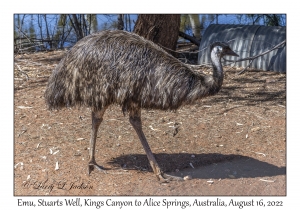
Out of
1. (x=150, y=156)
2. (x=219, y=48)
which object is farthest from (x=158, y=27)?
(x=150, y=156)

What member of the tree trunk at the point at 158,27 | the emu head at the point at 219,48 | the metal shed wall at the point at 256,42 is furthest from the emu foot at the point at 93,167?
the metal shed wall at the point at 256,42

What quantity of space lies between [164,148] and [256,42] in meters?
4.35

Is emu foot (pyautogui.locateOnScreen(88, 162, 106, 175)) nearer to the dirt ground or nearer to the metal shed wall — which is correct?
the dirt ground

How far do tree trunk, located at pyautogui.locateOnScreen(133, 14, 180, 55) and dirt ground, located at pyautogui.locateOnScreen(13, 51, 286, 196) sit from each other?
1.48m

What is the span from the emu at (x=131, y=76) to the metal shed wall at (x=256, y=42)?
4457mm

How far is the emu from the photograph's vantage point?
5094 millimetres

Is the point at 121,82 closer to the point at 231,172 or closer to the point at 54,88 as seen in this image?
the point at 54,88

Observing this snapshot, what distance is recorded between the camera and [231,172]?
5.79m

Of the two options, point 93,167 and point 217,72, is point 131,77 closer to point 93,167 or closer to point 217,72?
point 217,72

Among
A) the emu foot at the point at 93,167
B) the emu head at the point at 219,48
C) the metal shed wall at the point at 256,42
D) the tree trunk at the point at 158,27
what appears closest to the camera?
the emu head at the point at 219,48

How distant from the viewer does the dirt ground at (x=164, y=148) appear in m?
5.43

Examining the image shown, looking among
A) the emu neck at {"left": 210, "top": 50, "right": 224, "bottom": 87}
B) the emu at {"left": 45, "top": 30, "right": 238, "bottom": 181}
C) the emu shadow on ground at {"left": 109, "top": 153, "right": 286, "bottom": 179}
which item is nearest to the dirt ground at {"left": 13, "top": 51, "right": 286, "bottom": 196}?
the emu shadow on ground at {"left": 109, "top": 153, "right": 286, "bottom": 179}

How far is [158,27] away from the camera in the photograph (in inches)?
349

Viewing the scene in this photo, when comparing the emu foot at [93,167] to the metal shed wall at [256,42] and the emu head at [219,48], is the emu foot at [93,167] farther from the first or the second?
the metal shed wall at [256,42]
